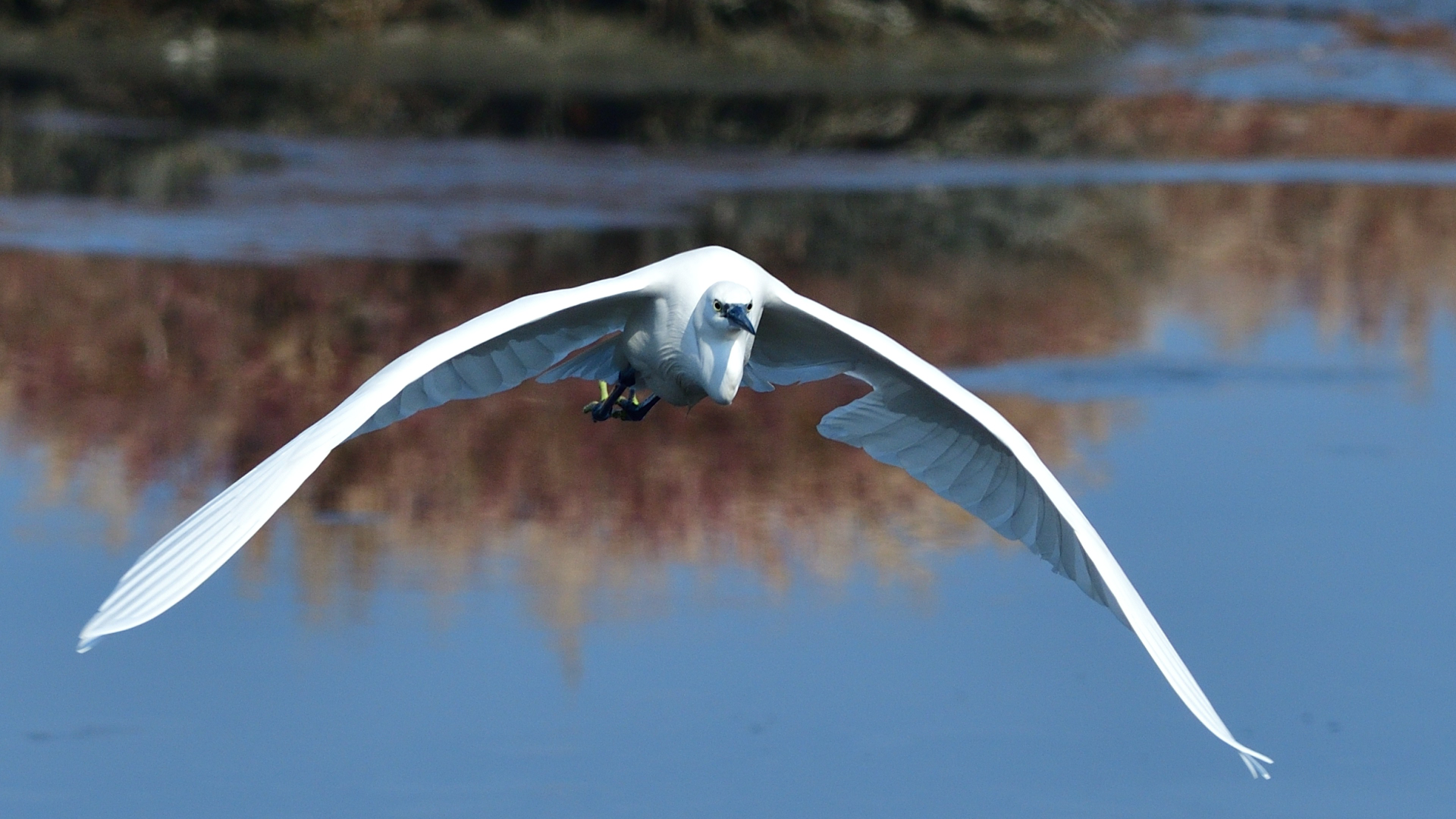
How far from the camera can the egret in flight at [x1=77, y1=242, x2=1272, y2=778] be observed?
278 inches

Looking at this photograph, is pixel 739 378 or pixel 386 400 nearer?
pixel 386 400

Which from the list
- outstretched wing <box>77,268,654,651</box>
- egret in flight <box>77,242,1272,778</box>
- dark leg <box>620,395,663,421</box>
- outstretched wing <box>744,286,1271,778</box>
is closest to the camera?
outstretched wing <box>77,268,654,651</box>

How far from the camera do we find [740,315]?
742 cm

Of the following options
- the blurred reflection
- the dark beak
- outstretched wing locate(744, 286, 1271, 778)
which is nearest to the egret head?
the dark beak

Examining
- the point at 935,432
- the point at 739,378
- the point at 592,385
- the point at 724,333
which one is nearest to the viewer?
the point at 724,333

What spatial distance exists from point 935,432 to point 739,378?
0.92 meters

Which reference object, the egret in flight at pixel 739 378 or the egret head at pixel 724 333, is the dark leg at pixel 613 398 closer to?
the egret in flight at pixel 739 378

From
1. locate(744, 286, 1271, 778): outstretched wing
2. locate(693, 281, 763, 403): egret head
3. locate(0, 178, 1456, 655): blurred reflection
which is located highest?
locate(693, 281, 763, 403): egret head

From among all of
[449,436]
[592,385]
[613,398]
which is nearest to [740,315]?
[613,398]

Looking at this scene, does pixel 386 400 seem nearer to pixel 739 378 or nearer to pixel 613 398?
pixel 739 378

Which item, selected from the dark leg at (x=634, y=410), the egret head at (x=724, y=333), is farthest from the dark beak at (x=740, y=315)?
the dark leg at (x=634, y=410)

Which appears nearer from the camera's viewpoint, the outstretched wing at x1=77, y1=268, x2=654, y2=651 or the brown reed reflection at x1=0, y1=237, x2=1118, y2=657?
the outstretched wing at x1=77, y1=268, x2=654, y2=651

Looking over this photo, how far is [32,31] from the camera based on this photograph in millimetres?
30047

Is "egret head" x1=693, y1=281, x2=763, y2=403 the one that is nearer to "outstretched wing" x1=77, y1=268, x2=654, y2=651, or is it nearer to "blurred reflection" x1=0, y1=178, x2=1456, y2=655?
"outstretched wing" x1=77, y1=268, x2=654, y2=651
